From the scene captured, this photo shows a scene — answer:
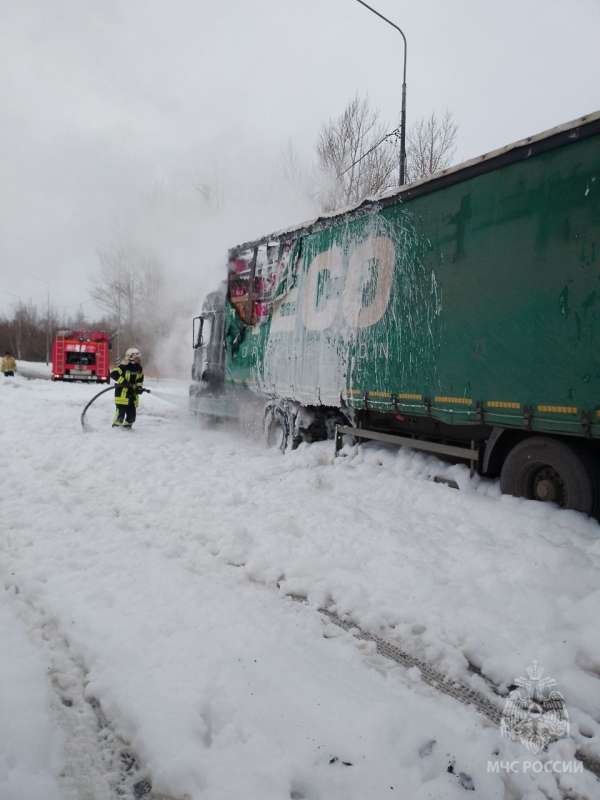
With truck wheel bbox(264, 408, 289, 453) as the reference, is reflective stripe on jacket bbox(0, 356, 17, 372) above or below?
above

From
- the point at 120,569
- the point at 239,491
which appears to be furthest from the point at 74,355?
the point at 120,569

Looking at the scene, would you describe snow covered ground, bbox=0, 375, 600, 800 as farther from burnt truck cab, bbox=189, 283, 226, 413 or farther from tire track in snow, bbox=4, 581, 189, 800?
burnt truck cab, bbox=189, 283, 226, 413

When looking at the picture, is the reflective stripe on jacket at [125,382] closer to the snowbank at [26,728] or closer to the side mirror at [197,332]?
the side mirror at [197,332]

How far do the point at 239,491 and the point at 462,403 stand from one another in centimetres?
265

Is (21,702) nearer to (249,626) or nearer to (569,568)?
(249,626)

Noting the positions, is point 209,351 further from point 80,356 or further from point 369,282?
point 80,356

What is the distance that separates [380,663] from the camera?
2.98 m

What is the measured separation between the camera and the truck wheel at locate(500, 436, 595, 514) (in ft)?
15.4

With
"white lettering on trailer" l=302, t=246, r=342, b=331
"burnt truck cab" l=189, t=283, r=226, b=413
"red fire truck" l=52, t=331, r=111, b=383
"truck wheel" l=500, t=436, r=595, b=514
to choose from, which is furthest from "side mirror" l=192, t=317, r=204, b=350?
"red fire truck" l=52, t=331, r=111, b=383

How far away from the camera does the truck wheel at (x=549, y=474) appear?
4.69m

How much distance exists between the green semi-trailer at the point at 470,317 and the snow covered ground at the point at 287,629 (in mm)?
669

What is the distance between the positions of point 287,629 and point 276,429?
611 centimetres

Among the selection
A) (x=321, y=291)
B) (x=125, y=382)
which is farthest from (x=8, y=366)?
(x=321, y=291)

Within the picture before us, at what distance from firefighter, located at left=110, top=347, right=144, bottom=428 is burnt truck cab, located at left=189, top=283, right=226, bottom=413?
1478 mm
